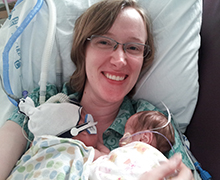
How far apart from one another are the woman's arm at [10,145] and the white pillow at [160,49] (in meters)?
0.23

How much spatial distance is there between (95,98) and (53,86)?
335mm

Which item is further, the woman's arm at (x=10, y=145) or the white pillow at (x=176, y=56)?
the white pillow at (x=176, y=56)

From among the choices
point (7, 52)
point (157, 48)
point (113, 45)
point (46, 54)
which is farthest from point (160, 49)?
point (7, 52)

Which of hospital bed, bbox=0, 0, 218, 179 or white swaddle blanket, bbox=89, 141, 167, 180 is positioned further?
hospital bed, bbox=0, 0, 218, 179

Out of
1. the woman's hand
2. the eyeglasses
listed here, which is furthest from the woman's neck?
the woman's hand

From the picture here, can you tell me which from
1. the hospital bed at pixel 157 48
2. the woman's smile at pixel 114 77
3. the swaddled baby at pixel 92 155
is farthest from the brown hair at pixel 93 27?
the swaddled baby at pixel 92 155

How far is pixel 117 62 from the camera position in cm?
116

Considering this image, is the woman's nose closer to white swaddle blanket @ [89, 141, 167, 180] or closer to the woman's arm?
white swaddle blanket @ [89, 141, 167, 180]

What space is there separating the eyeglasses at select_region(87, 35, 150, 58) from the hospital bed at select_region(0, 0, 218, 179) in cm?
27

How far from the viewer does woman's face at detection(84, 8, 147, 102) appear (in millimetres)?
1201

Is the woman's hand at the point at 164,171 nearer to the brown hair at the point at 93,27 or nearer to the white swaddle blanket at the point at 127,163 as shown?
the white swaddle blanket at the point at 127,163

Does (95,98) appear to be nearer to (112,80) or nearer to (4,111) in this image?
(112,80)

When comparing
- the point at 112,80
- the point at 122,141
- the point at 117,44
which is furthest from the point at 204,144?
the point at 117,44

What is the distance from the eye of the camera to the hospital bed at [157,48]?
1448 millimetres
